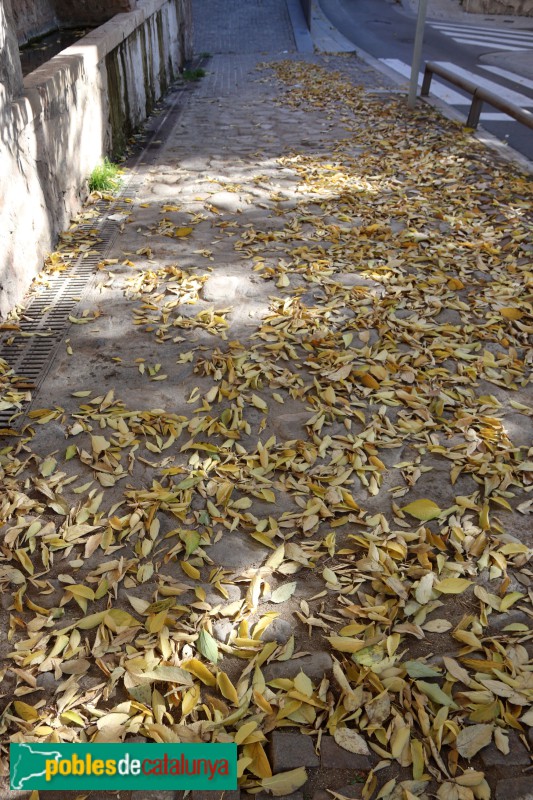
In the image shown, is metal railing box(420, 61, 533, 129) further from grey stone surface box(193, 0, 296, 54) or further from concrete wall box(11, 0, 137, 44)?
grey stone surface box(193, 0, 296, 54)

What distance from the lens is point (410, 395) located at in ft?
10.6

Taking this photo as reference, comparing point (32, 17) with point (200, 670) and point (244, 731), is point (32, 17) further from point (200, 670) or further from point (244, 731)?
point (244, 731)

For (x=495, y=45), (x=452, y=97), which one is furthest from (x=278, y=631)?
(x=495, y=45)

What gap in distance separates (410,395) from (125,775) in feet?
7.08

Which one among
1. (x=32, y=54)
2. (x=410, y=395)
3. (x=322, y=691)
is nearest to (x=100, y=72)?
(x=32, y=54)

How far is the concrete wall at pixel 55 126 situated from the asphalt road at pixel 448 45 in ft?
15.2

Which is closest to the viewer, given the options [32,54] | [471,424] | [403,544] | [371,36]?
[403,544]

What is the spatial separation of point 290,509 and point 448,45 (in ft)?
51.5

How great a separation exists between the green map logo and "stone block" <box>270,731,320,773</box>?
12 centimetres

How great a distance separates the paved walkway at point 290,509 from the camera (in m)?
1.91

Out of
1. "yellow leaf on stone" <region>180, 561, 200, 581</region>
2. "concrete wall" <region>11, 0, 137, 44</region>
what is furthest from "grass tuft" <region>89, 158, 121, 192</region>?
"yellow leaf on stone" <region>180, 561, 200, 581</region>

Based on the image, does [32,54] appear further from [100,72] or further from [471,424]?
[471,424]

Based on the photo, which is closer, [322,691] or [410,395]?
[322,691]

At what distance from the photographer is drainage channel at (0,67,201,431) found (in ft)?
11.2
